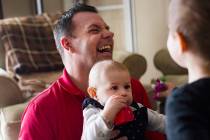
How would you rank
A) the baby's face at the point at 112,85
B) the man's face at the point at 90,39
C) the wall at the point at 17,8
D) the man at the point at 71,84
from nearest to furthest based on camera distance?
the baby's face at the point at 112,85
the man at the point at 71,84
the man's face at the point at 90,39
the wall at the point at 17,8

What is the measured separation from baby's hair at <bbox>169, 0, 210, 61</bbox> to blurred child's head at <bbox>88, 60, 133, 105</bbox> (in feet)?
1.35

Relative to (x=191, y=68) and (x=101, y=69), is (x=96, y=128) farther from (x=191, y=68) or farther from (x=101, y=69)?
(x=191, y=68)

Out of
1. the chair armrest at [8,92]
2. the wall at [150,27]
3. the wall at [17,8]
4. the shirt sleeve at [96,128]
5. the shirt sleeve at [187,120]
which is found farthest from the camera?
the wall at [17,8]

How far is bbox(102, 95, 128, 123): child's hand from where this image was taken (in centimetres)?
114

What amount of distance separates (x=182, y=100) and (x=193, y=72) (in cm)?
9

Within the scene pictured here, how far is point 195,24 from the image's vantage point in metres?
0.85

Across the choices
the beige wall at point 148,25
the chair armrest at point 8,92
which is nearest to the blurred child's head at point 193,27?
the chair armrest at point 8,92

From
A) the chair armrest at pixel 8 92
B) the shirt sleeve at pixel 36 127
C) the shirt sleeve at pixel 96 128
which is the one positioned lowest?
the chair armrest at pixel 8 92

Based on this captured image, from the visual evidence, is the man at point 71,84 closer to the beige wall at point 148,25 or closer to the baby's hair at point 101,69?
the baby's hair at point 101,69

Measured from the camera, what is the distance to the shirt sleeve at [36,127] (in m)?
1.33

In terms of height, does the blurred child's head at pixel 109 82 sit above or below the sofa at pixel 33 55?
above

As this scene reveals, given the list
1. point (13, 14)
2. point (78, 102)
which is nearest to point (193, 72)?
point (78, 102)

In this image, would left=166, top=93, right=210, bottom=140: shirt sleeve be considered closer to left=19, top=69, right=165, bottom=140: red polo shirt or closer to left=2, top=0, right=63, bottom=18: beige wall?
left=19, top=69, right=165, bottom=140: red polo shirt

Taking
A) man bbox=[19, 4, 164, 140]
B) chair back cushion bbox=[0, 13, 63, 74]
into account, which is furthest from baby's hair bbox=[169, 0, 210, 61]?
chair back cushion bbox=[0, 13, 63, 74]
